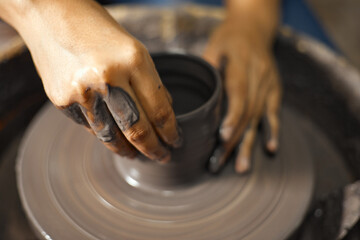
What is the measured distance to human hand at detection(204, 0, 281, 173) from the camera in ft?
3.18

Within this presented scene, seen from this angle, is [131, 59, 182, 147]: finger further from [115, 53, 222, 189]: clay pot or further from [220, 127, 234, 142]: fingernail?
[220, 127, 234, 142]: fingernail

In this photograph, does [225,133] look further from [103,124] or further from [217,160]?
[103,124]

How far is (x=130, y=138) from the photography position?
691 millimetres

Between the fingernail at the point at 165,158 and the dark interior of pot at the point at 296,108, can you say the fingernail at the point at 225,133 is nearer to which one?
the fingernail at the point at 165,158

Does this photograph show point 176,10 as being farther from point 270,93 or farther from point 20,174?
point 20,174

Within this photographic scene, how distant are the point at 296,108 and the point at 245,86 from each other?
424 millimetres

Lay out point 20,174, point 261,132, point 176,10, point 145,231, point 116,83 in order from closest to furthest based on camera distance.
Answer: point 116,83, point 145,231, point 20,174, point 261,132, point 176,10

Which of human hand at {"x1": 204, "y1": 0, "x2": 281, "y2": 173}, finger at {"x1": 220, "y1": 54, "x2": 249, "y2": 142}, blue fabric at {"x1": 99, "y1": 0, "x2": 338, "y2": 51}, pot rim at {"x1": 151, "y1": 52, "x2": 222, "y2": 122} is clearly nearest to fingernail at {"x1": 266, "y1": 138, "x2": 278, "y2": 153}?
human hand at {"x1": 204, "y1": 0, "x2": 281, "y2": 173}

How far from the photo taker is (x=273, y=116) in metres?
1.10

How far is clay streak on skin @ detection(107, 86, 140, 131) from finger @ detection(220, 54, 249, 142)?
359mm

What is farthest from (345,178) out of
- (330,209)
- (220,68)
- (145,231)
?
(145,231)

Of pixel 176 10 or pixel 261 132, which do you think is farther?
pixel 176 10

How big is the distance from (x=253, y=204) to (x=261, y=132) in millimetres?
263

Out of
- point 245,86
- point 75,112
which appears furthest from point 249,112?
point 75,112
